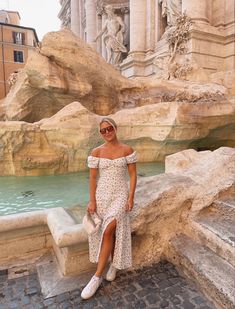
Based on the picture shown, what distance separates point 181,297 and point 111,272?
1.89 feet

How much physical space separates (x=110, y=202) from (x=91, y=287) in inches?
26.4

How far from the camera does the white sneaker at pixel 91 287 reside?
1.87 meters

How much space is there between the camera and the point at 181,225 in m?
2.44

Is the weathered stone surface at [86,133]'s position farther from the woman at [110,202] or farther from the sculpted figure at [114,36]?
the sculpted figure at [114,36]

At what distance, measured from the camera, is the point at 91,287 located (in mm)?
1903

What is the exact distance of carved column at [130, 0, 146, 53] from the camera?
14633mm

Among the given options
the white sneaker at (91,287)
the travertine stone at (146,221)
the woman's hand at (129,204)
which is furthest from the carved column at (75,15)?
the white sneaker at (91,287)

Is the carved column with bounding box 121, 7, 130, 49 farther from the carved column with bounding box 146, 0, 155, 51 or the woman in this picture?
the woman

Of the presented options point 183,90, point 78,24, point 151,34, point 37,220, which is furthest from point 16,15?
point 37,220

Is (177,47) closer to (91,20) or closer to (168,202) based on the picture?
(168,202)

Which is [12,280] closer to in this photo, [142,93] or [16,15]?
[142,93]

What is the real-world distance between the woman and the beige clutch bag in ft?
0.10

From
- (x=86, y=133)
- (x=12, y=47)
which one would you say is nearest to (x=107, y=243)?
(x=86, y=133)

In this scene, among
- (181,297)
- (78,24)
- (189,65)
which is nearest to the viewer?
(181,297)
